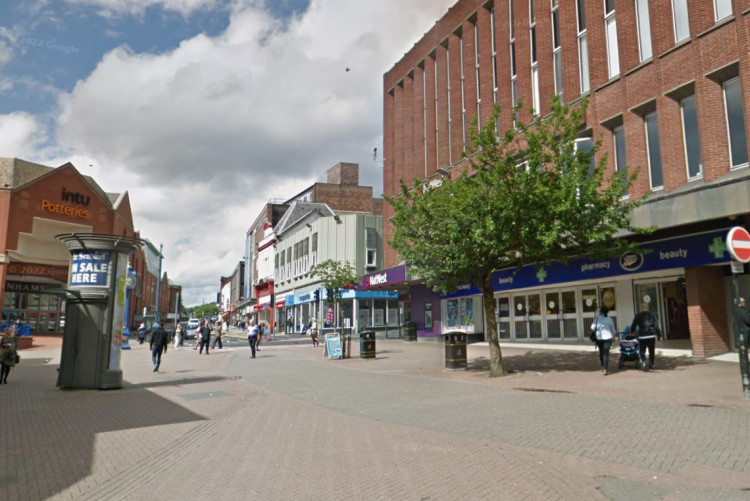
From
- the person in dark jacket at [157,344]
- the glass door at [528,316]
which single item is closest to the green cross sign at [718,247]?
the glass door at [528,316]

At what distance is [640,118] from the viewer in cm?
1742

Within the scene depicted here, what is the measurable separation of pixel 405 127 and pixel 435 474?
93.5 feet

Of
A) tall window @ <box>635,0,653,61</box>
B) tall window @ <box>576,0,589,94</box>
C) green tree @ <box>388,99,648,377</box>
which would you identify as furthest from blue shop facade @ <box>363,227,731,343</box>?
tall window @ <box>576,0,589,94</box>

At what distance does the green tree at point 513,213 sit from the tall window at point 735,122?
3.45 metres

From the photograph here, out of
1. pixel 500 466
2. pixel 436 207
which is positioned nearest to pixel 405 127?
pixel 436 207

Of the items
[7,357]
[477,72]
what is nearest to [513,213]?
[7,357]

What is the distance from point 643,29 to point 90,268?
58.5 feet

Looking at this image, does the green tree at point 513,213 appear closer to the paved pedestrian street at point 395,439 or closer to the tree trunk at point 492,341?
the tree trunk at point 492,341

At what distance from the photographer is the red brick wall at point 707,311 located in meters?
15.1

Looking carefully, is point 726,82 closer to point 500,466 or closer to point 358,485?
point 500,466

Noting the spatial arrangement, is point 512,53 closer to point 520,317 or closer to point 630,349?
point 520,317

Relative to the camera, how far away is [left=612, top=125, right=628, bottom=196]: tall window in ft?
60.2

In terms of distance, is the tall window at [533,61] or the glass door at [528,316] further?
the glass door at [528,316]

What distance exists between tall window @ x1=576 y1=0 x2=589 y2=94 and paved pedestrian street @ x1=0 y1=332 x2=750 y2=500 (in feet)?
35.8
